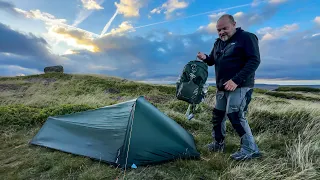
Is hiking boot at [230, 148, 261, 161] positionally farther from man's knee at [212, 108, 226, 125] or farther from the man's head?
the man's head

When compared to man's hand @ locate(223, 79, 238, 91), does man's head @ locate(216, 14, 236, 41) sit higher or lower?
higher

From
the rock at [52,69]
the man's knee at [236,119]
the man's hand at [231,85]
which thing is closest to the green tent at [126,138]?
the man's knee at [236,119]

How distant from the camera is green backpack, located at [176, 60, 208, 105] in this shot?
5.29 m

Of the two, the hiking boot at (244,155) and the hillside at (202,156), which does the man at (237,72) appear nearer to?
the hiking boot at (244,155)

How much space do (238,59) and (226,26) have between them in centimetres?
63

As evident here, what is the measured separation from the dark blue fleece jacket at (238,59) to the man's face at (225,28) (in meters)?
0.09

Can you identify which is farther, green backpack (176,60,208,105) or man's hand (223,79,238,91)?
green backpack (176,60,208,105)

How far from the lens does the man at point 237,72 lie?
456cm

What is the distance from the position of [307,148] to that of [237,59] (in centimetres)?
218

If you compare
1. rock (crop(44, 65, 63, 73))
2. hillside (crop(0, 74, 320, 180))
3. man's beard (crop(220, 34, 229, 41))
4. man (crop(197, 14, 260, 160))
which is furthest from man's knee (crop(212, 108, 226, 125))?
rock (crop(44, 65, 63, 73))

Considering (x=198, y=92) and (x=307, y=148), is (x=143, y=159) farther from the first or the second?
(x=307, y=148)

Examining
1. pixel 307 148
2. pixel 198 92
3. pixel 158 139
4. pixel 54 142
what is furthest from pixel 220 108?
pixel 54 142

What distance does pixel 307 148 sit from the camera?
4992 millimetres

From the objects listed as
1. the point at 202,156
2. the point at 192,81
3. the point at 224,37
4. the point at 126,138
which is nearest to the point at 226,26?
the point at 224,37
